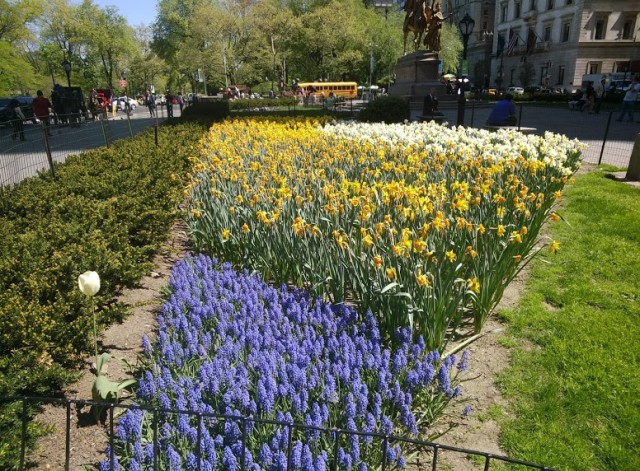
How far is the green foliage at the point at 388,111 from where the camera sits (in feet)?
51.1

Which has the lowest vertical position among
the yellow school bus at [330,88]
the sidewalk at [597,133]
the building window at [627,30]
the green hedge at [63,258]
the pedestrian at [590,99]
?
the sidewalk at [597,133]

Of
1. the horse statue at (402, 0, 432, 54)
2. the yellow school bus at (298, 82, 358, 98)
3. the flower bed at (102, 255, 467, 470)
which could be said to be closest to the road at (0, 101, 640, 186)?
the horse statue at (402, 0, 432, 54)

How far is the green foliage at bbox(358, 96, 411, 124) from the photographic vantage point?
1558 cm

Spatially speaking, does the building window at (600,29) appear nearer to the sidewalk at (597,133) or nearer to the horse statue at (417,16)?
the sidewalk at (597,133)

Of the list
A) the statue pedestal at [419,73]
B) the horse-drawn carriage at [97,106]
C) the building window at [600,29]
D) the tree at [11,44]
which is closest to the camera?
the horse-drawn carriage at [97,106]

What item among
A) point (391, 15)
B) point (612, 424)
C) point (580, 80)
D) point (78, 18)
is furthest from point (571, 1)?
point (612, 424)

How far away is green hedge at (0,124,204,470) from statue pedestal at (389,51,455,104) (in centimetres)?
1885

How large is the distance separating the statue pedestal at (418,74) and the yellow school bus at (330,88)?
23.4 metres

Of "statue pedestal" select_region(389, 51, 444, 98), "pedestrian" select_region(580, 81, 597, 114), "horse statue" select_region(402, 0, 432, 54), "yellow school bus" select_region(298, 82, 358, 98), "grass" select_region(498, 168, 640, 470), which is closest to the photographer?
"grass" select_region(498, 168, 640, 470)

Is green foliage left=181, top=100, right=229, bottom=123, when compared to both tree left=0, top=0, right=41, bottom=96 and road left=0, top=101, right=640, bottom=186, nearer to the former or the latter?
road left=0, top=101, right=640, bottom=186

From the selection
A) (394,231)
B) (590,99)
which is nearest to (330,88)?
(590,99)

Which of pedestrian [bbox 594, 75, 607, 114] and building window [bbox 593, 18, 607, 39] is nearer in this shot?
pedestrian [bbox 594, 75, 607, 114]

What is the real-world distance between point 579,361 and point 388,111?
13.1m

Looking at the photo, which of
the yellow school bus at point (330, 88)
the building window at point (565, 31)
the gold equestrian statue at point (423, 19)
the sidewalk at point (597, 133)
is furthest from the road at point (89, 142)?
the building window at point (565, 31)
